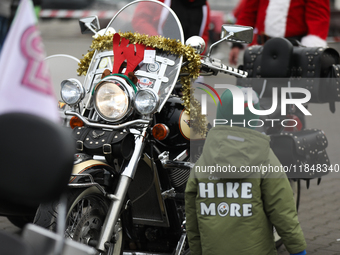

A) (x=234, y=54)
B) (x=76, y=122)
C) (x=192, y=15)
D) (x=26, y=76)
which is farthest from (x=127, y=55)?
(x=234, y=54)

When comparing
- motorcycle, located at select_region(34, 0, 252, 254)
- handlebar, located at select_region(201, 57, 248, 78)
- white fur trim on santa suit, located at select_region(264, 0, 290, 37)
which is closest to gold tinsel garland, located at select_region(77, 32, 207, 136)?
motorcycle, located at select_region(34, 0, 252, 254)

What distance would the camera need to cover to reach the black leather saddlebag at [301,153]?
3.48 m

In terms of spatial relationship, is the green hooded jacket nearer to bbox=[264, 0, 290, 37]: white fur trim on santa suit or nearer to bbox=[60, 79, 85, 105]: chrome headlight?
bbox=[60, 79, 85, 105]: chrome headlight

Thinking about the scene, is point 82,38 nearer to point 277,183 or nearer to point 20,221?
point 20,221

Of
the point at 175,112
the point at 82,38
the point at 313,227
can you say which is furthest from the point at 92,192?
the point at 82,38

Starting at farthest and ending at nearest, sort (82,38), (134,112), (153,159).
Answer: (82,38), (153,159), (134,112)

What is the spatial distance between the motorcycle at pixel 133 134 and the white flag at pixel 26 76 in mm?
769

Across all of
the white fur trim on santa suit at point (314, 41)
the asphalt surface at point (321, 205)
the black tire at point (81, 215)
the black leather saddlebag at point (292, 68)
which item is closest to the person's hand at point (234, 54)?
the asphalt surface at point (321, 205)

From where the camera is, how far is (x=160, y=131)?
2752 millimetres

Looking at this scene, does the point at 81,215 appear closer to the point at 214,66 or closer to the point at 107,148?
the point at 107,148

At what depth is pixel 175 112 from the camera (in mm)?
3029

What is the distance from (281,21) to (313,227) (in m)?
1.97

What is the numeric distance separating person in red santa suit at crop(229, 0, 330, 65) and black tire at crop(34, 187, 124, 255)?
9.36 ft

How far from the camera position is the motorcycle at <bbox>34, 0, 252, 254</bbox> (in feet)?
8.50
